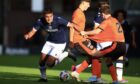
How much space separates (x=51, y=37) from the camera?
16.4m

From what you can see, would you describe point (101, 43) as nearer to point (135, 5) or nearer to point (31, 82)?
point (31, 82)

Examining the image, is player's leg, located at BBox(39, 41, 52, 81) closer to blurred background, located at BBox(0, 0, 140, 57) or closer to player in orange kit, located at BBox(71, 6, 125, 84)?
player in orange kit, located at BBox(71, 6, 125, 84)

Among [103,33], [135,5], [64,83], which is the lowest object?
[64,83]

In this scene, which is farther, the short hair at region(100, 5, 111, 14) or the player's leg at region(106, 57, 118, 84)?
the short hair at region(100, 5, 111, 14)

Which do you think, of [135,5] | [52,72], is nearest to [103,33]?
[52,72]

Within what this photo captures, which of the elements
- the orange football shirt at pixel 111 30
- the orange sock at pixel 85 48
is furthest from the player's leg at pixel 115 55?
the orange sock at pixel 85 48

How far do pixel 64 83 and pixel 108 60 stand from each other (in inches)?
51.5

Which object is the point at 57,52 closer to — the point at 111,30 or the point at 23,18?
the point at 111,30

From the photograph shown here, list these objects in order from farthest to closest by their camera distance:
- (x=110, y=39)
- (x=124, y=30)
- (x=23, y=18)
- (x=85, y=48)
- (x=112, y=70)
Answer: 1. (x=23, y=18)
2. (x=124, y=30)
3. (x=85, y=48)
4. (x=110, y=39)
5. (x=112, y=70)

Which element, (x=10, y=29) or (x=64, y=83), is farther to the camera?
(x=10, y=29)

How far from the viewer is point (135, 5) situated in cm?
3172

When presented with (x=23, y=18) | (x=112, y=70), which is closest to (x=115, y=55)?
(x=112, y=70)

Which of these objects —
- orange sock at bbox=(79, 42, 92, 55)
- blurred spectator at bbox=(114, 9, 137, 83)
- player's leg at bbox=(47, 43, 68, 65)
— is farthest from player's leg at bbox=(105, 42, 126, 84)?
player's leg at bbox=(47, 43, 68, 65)

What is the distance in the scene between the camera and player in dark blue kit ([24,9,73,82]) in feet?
51.8
